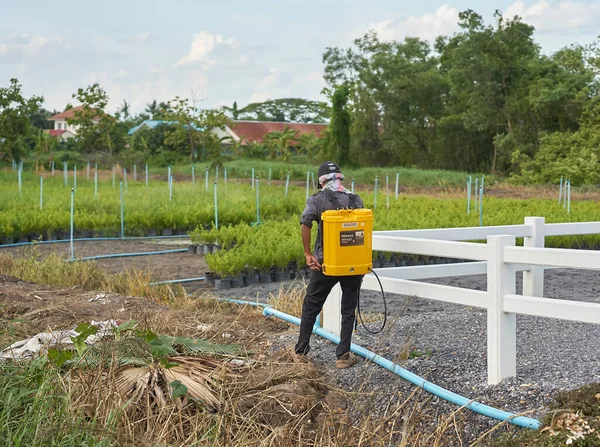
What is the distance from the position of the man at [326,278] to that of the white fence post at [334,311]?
0.40m

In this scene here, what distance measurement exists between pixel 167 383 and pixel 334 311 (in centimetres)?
171

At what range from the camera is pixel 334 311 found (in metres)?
6.23

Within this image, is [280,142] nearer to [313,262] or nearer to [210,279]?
[210,279]

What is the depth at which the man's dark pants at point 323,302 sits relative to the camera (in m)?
5.62

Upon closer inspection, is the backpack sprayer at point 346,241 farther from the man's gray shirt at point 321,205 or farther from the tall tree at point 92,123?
the tall tree at point 92,123

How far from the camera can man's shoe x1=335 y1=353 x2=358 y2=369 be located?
551cm

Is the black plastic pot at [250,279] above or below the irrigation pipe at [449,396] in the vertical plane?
below

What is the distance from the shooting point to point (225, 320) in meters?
7.04

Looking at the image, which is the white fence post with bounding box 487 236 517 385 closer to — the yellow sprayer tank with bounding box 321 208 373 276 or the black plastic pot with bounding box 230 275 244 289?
the yellow sprayer tank with bounding box 321 208 373 276

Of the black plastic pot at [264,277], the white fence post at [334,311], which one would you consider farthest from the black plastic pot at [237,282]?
the white fence post at [334,311]

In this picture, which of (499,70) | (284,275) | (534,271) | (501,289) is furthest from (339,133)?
(501,289)

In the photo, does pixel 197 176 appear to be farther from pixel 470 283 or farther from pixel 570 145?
pixel 470 283

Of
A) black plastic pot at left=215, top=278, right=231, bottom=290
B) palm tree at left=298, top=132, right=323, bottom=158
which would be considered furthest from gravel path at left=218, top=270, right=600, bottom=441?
palm tree at left=298, top=132, right=323, bottom=158

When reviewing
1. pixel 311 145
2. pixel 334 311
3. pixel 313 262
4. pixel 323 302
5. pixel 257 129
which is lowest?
pixel 334 311
